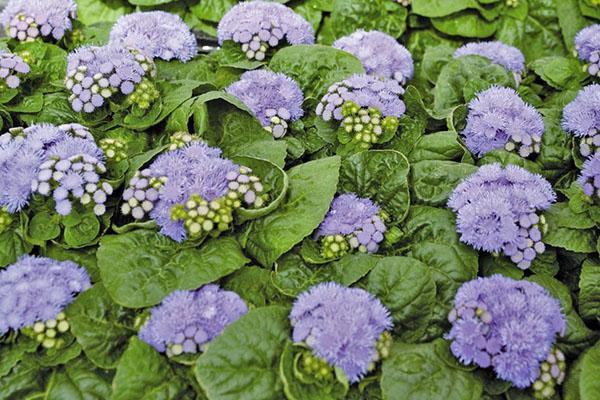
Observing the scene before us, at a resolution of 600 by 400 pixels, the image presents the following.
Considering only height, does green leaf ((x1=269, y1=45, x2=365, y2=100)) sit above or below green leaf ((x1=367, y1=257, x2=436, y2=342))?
above

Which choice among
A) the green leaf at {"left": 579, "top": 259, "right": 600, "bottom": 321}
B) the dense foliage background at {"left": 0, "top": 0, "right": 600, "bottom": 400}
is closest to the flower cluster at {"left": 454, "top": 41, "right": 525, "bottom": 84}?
the dense foliage background at {"left": 0, "top": 0, "right": 600, "bottom": 400}

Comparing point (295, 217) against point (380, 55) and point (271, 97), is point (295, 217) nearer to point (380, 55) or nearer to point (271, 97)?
point (271, 97)

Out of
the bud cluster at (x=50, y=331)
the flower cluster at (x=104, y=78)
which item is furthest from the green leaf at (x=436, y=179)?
the bud cluster at (x=50, y=331)

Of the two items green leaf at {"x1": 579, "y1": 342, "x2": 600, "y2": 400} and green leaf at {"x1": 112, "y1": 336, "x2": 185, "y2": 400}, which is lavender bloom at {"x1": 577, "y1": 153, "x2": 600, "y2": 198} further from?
green leaf at {"x1": 112, "y1": 336, "x2": 185, "y2": 400}

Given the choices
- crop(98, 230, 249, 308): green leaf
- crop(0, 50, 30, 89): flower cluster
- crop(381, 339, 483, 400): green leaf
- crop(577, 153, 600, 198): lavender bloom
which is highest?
crop(577, 153, 600, 198): lavender bloom

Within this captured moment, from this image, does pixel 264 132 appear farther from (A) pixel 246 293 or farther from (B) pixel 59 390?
(B) pixel 59 390

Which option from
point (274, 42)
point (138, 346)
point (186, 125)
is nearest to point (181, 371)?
point (138, 346)

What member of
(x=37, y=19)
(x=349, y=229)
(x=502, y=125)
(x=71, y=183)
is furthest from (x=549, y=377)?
(x=37, y=19)
